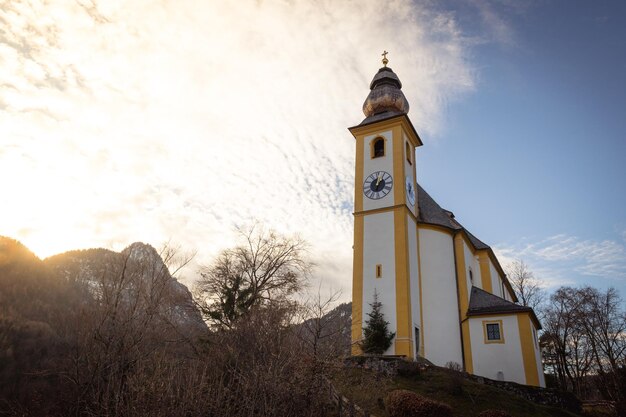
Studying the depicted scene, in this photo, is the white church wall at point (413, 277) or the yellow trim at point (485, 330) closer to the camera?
the yellow trim at point (485, 330)

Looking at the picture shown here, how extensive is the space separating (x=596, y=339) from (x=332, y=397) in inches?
1049

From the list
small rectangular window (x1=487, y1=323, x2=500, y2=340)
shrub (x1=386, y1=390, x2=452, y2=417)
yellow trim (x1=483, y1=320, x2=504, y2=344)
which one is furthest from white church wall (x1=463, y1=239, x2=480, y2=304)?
shrub (x1=386, y1=390, x2=452, y2=417)

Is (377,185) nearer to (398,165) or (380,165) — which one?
(380,165)

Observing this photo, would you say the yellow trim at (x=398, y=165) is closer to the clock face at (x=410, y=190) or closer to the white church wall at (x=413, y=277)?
the clock face at (x=410, y=190)

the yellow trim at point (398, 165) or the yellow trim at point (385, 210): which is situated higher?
the yellow trim at point (398, 165)

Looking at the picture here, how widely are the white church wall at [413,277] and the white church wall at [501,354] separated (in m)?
3.02

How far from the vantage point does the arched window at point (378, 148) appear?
26875 millimetres

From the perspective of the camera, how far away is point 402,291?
2211cm

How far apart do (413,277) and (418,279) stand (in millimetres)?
736

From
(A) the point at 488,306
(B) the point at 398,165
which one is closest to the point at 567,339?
(A) the point at 488,306

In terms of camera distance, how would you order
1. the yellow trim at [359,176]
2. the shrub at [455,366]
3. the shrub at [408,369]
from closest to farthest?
the shrub at [408,369]
the shrub at [455,366]
the yellow trim at [359,176]

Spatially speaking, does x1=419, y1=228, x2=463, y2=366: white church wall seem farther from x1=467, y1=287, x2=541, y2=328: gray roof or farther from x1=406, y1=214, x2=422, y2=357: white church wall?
x1=467, y1=287, x2=541, y2=328: gray roof

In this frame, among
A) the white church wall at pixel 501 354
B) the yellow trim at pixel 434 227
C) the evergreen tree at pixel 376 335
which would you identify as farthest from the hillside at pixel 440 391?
the yellow trim at pixel 434 227

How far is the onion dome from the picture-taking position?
2903cm
